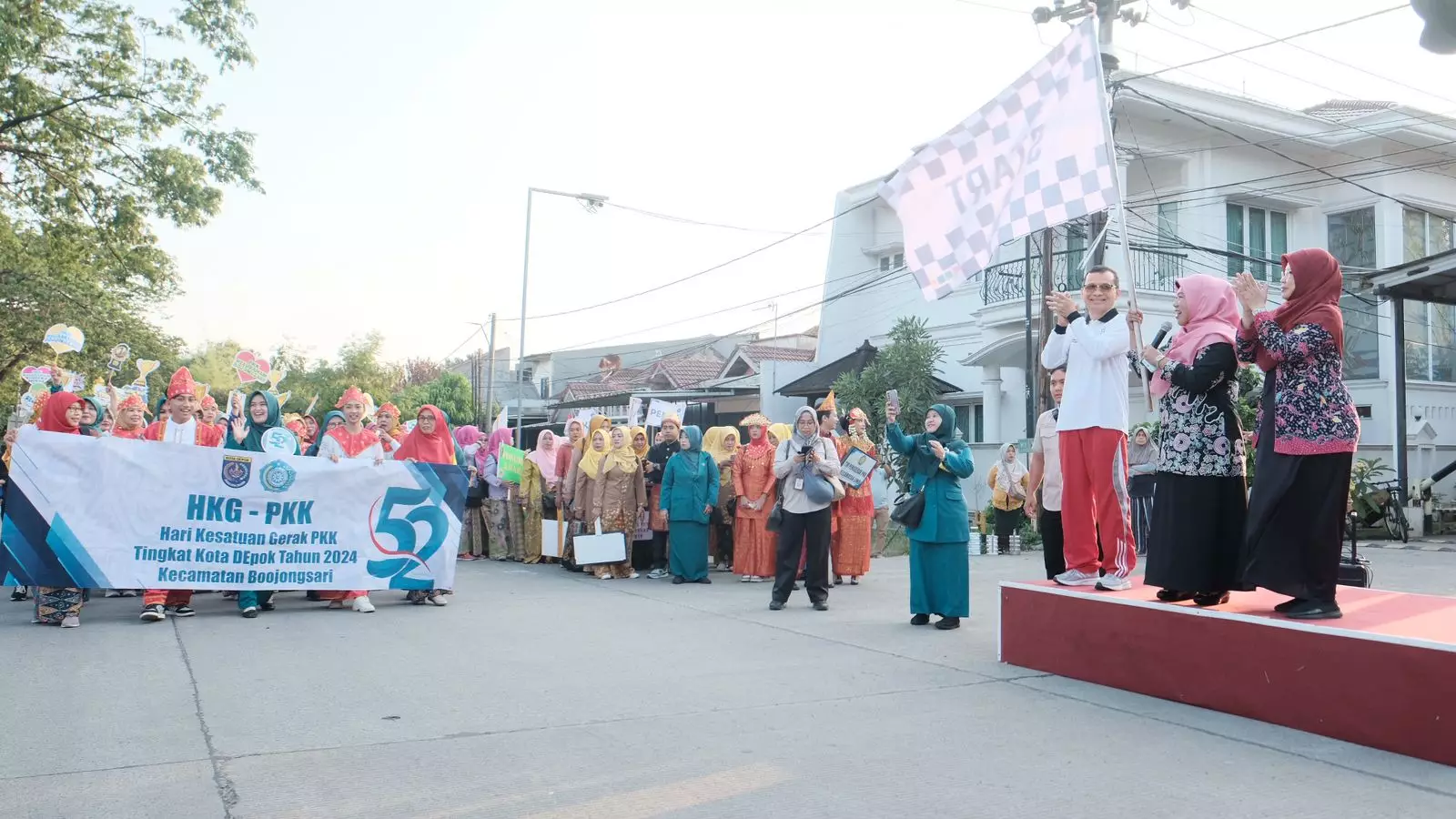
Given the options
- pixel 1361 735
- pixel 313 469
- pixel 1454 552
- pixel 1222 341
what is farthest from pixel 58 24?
pixel 1454 552

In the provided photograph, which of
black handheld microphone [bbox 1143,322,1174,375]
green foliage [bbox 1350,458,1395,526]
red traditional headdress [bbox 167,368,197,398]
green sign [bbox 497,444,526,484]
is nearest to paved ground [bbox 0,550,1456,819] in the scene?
black handheld microphone [bbox 1143,322,1174,375]

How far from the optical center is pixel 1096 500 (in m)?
6.25

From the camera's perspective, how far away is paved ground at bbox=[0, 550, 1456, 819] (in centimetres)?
407

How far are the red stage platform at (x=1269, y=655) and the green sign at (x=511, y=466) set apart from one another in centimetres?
971

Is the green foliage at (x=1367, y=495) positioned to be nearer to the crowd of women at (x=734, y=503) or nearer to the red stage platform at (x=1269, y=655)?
the crowd of women at (x=734, y=503)

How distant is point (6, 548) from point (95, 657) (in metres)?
1.98

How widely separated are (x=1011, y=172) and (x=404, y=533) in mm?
6311

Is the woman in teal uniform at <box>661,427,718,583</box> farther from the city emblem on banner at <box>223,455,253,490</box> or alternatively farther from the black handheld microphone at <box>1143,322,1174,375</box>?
the black handheld microphone at <box>1143,322,1174,375</box>

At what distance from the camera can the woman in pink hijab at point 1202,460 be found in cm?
558

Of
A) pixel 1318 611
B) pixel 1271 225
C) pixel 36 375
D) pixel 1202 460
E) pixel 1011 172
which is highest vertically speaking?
pixel 1271 225

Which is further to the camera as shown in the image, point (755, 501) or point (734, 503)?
point (734, 503)

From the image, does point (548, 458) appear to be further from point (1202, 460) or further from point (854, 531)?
point (1202, 460)

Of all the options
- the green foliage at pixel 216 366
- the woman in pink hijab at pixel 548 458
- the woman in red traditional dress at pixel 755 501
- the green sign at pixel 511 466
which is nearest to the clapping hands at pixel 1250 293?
the woman in red traditional dress at pixel 755 501

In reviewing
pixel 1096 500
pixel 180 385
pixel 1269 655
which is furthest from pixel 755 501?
pixel 1269 655
